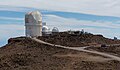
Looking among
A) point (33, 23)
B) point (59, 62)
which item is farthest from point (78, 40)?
point (59, 62)

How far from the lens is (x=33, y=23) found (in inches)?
3565

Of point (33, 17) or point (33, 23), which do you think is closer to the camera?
point (33, 17)

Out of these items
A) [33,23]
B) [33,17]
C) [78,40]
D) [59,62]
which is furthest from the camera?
[33,23]

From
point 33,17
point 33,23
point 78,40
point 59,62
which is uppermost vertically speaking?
point 33,17

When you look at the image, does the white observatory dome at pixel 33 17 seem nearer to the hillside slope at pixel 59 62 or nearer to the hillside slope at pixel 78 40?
the hillside slope at pixel 78 40

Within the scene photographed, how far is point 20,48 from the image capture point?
63250 millimetres

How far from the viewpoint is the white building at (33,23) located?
89875 mm

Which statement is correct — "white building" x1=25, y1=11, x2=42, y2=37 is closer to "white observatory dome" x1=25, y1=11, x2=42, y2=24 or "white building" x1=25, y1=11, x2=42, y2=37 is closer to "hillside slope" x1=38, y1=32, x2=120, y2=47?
"white observatory dome" x1=25, y1=11, x2=42, y2=24

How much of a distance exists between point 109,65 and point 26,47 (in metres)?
25.3

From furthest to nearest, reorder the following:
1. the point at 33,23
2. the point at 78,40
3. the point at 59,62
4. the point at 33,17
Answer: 1. the point at 33,23
2. the point at 33,17
3. the point at 78,40
4. the point at 59,62

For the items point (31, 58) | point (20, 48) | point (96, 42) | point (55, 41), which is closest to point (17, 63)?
point (31, 58)

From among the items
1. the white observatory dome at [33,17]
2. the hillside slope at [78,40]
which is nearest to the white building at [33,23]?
the white observatory dome at [33,17]

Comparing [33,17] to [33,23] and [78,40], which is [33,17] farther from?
[78,40]

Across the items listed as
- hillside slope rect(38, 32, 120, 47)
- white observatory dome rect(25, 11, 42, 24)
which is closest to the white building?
white observatory dome rect(25, 11, 42, 24)
